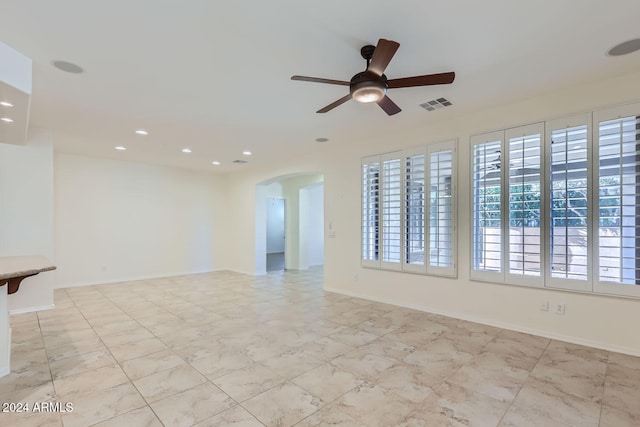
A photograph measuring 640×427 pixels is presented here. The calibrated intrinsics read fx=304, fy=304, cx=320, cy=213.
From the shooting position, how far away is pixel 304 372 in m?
2.71

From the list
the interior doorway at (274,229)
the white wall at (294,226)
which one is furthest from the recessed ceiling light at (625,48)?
the interior doorway at (274,229)

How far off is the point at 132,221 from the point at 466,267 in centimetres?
702

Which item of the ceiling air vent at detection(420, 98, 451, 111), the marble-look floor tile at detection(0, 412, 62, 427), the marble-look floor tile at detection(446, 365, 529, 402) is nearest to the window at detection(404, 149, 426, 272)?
the ceiling air vent at detection(420, 98, 451, 111)

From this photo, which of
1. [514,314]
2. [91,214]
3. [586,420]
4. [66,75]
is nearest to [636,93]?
[514,314]

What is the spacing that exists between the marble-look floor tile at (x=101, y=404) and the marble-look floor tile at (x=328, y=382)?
1.22 meters

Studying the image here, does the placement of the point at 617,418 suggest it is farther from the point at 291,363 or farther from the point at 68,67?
the point at 68,67

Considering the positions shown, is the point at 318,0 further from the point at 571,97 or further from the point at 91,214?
A: the point at 91,214

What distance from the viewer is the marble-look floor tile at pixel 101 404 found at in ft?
6.75

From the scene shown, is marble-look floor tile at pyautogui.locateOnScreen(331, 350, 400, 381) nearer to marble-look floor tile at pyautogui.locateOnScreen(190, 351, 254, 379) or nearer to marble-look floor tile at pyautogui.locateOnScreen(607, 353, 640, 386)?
marble-look floor tile at pyautogui.locateOnScreen(190, 351, 254, 379)

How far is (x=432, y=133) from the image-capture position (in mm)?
4484

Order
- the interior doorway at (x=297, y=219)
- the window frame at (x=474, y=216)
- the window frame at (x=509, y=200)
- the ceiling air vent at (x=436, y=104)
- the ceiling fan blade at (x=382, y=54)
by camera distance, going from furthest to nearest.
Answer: the interior doorway at (x=297, y=219)
the window frame at (x=474, y=216)
the ceiling air vent at (x=436, y=104)
the window frame at (x=509, y=200)
the ceiling fan blade at (x=382, y=54)

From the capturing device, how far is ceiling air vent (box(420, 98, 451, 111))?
3631 mm

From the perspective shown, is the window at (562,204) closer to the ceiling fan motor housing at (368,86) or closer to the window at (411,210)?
the window at (411,210)

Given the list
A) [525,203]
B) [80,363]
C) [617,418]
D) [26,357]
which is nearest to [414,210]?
[525,203]
